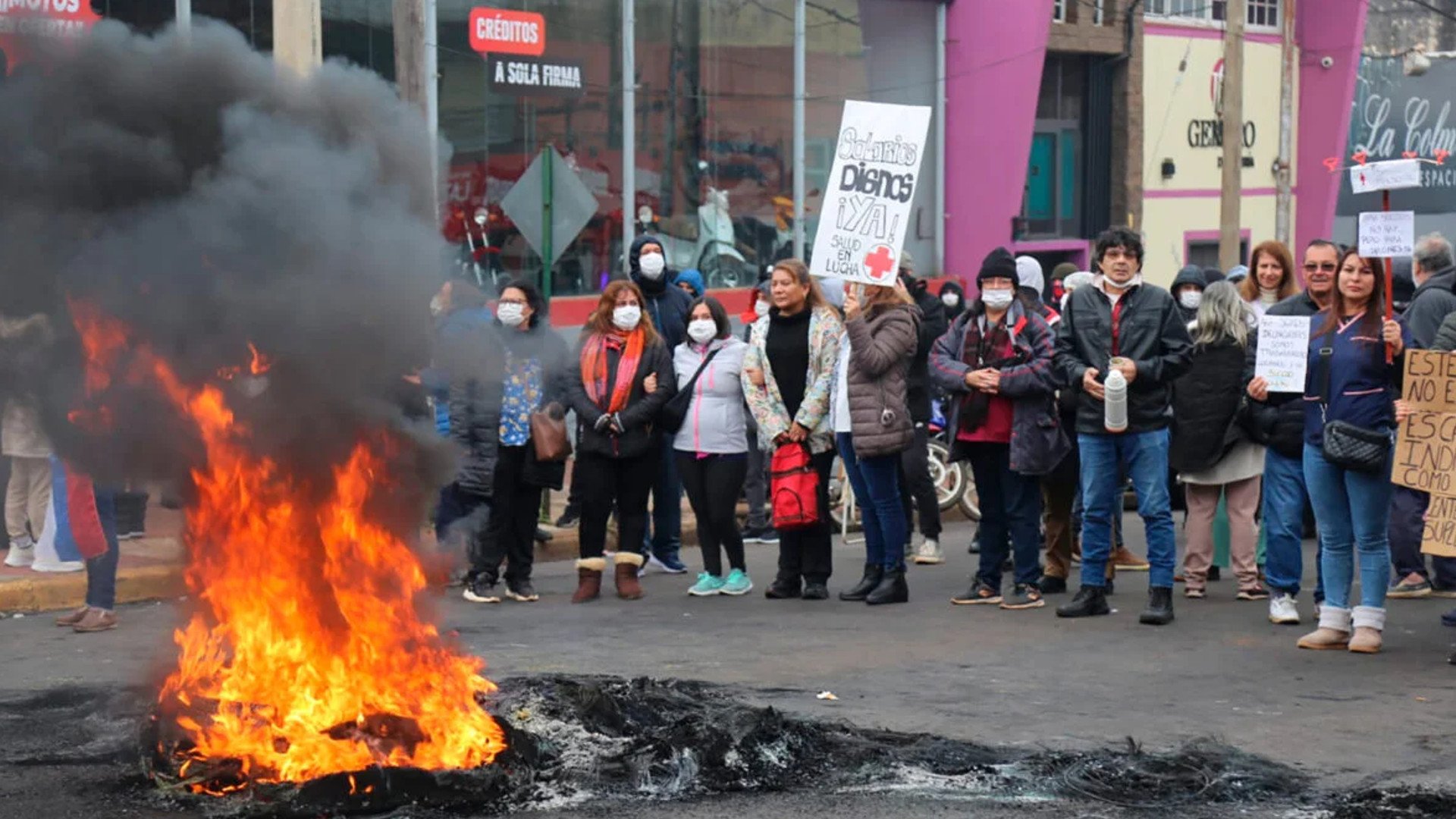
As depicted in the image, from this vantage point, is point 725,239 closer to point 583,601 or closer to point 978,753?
point 583,601

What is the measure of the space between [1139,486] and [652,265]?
408cm

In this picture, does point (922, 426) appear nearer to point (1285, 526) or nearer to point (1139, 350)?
point (1139, 350)

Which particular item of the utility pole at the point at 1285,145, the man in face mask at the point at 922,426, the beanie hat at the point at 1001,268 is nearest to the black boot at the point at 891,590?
the man in face mask at the point at 922,426

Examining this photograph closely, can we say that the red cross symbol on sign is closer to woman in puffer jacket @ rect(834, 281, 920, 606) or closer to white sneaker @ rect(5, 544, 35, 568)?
woman in puffer jacket @ rect(834, 281, 920, 606)

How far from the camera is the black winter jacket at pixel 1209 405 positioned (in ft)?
35.6

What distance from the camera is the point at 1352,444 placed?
356 inches

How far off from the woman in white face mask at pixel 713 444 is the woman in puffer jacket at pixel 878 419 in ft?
2.09

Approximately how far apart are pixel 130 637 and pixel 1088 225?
2124cm

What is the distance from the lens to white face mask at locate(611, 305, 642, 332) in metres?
11.3

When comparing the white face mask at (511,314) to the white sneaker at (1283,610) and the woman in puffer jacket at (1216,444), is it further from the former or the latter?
the white sneaker at (1283,610)

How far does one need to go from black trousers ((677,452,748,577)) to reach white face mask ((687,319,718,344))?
718 mm

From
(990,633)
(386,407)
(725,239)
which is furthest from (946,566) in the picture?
(725,239)

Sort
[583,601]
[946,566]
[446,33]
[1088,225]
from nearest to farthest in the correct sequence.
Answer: [583,601]
[946,566]
[446,33]
[1088,225]

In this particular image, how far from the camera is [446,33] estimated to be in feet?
63.0
